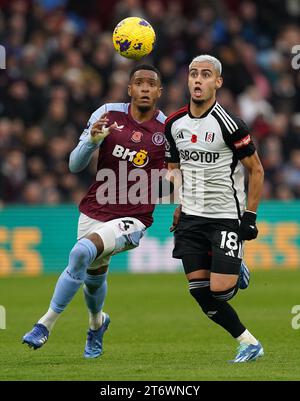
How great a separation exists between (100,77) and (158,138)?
1146 cm

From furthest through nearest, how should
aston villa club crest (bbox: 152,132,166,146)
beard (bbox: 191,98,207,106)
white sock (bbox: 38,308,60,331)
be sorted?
aston villa club crest (bbox: 152,132,166,146) → beard (bbox: 191,98,207,106) → white sock (bbox: 38,308,60,331)

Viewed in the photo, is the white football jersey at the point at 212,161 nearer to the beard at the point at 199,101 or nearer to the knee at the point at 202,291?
the beard at the point at 199,101

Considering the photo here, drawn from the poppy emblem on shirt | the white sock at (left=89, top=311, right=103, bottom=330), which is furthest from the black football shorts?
the white sock at (left=89, top=311, right=103, bottom=330)

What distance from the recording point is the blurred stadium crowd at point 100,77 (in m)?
20.2

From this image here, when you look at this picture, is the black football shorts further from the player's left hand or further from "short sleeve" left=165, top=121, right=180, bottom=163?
"short sleeve" left=165, top=121, right=180, bottom=163

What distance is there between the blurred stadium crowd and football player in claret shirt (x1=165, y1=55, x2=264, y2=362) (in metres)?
10.5

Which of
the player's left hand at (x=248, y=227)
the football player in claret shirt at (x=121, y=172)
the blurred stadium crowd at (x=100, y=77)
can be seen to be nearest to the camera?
the player's left hand at (x=248, y=227)

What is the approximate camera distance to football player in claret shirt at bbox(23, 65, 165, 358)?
32.3 feet

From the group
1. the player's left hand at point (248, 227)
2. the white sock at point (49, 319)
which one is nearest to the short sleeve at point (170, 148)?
the player's left hand at point (248, 227)

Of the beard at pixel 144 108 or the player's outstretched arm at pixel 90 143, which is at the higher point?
the beard at pixel 144 108

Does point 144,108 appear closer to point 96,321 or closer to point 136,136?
point 136,136

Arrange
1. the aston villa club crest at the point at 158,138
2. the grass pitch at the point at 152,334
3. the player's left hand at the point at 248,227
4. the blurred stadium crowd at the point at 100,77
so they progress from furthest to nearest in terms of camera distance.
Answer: the blurred stadium crowd at the point at 100,77 → the aston villa club crest at the point at 158,138 → the player's left hand at the point at 248,227 → the grass pitch at the point at 152,334

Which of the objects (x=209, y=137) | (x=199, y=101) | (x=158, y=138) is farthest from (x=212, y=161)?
(x=158, y=138)
